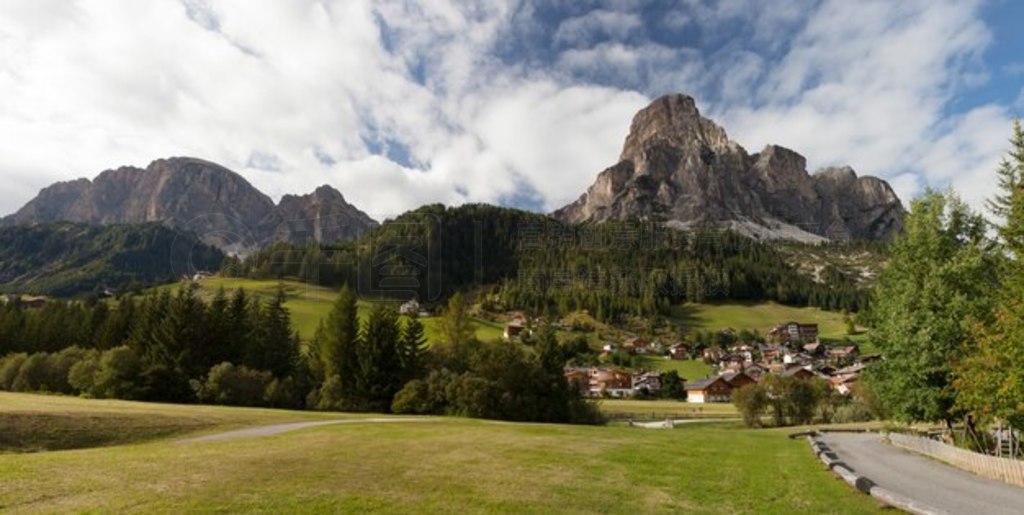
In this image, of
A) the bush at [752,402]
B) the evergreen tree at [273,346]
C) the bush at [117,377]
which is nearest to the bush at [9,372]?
the bush at [117,377]

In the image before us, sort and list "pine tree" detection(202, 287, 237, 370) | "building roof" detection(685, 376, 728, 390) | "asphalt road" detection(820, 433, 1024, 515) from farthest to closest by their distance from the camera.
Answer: "building roof" detection(685, 376, 728, 390), "pine tree" detection(202, 287, 237, 370), "asphalt road" detection(820, 433, 1024, 515)

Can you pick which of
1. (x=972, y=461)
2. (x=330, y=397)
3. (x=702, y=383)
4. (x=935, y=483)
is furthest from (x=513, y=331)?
(x=935, y=483)

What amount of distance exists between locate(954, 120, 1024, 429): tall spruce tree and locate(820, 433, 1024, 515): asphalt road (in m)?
3.54

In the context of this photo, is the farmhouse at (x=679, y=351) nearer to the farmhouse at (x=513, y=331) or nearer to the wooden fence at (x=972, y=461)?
the farmhouse at (x=513, y=331)

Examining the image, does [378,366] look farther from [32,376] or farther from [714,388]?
[714,388]

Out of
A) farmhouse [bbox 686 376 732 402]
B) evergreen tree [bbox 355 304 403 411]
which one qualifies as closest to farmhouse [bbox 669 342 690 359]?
farmhouse [bbox 686 376 732 402]

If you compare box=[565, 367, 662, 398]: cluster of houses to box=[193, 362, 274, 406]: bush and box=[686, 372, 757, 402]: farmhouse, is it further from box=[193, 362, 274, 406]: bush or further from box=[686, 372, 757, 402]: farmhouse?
box=[193, 362, 274, 406]: bush

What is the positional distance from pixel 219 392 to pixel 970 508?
59642 millimetres

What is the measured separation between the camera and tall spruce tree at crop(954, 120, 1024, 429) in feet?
83.4

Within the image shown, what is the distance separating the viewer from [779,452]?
33.8 meters

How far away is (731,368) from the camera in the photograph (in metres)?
161

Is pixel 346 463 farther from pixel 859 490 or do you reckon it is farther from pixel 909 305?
pixel 909 305

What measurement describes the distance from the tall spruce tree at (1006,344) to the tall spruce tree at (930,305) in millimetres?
2259

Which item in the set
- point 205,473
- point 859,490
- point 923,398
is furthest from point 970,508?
point 205,473
